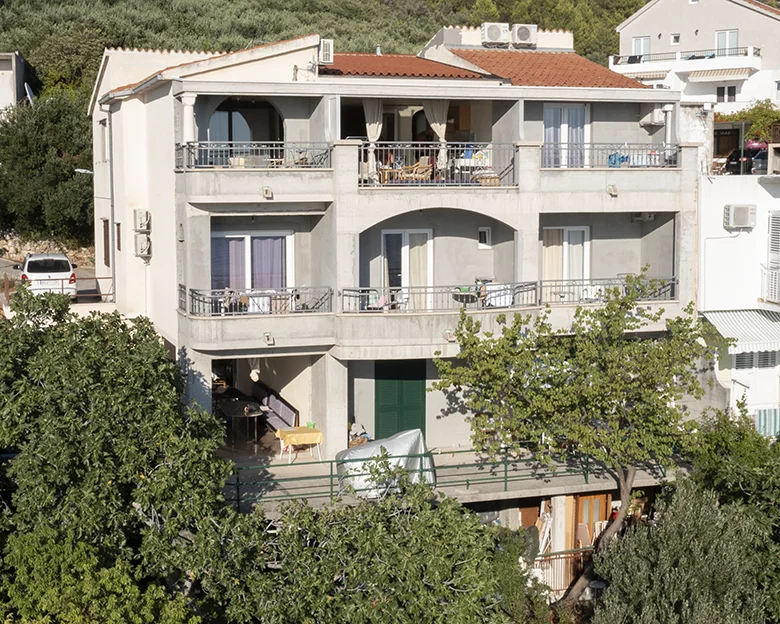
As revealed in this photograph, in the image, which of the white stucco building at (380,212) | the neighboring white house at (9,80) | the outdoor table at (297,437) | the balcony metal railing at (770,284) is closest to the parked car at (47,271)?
the white stucco building at (380,212)

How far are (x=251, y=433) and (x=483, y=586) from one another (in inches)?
467

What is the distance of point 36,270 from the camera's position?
1416 inches

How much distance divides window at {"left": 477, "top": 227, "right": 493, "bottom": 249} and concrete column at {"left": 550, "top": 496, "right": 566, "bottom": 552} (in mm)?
6389

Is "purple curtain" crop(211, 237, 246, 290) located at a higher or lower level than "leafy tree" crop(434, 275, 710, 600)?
higher

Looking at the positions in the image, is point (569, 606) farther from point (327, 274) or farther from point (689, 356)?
point (327, 274)

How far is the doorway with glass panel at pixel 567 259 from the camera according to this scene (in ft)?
93.3

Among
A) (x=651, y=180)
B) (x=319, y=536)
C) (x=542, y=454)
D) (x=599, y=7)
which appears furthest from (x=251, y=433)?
(x=599, y=7)

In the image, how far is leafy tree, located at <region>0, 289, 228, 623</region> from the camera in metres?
17.1

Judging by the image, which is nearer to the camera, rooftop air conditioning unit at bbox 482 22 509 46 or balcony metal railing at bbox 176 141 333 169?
balcony metal railing at bbox 176 141 333 169

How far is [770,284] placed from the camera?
28.7 meters

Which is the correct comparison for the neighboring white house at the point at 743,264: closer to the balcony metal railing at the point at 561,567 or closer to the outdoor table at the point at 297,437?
the balcony metal railing at the point at 561,567

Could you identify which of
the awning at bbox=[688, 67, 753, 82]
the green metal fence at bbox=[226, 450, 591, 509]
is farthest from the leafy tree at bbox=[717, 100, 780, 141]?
the green metal fence at bbox=[226, 450, 591, 509]

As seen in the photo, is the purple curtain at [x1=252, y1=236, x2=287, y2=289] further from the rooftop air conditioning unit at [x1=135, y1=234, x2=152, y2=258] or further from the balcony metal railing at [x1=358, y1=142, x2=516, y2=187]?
the rooftop air conditioning unit at [x1=135, y1=234, x2=152, y2=258]

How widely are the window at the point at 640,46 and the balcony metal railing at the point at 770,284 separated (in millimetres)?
37093
